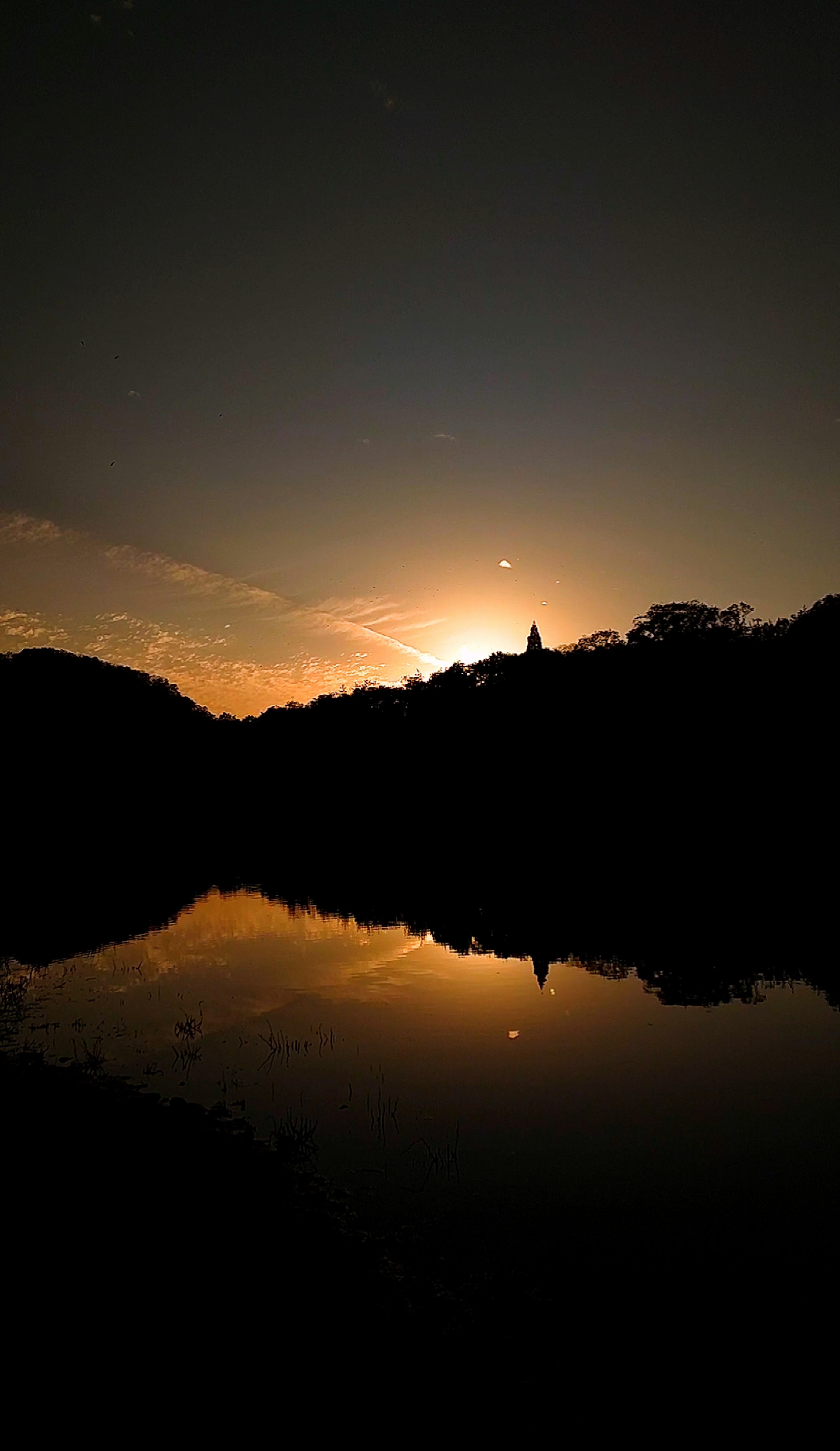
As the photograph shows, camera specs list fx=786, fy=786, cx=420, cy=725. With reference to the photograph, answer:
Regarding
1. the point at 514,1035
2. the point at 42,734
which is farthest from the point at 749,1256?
the point at 42,734

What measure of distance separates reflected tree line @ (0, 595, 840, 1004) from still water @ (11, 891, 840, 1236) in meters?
3.47

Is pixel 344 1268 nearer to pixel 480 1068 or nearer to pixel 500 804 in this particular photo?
pixel 480 1068

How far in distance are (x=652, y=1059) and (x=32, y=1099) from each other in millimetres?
12989

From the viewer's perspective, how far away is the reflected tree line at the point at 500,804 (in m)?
35.9

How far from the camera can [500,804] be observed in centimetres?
10900

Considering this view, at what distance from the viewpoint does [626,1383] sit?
7602 mm

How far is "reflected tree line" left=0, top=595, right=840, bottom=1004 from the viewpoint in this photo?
35.9 metres

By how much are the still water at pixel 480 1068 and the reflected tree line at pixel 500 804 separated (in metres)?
3.47

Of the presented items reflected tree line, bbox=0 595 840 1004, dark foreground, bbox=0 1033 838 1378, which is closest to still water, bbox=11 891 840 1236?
dark foreground, bbox=0 1033 838 1378

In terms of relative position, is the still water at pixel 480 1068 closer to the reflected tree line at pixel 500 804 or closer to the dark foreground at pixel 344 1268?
the dark foreground at pixel 344 1268

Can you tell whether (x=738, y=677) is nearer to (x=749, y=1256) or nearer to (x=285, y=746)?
(x=749, y=1256)

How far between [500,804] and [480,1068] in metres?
92.0

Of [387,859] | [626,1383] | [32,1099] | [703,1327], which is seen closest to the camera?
[626,1383]

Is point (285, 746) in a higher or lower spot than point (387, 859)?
higher
